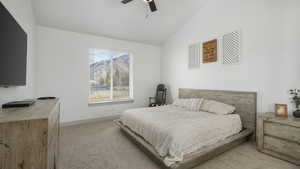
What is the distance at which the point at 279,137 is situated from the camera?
Answer: 2146 mm

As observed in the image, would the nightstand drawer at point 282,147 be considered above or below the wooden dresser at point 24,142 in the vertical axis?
below

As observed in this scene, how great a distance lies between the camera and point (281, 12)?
247cm

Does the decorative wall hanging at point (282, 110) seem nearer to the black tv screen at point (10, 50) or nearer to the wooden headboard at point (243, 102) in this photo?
the wooden headboard at point (243, 102)

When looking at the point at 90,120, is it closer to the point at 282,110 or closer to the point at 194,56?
the point at 194,56

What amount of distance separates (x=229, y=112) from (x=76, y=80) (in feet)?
13.4

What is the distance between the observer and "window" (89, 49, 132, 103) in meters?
4.32

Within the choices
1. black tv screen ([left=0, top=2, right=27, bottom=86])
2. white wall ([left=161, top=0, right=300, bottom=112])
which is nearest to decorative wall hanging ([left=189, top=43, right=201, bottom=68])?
white wall ([left=161, top=0, right=300, bottom=112])

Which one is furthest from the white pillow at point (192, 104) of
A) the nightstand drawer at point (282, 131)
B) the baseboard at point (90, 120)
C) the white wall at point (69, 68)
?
the baseboard at point (90, 120)

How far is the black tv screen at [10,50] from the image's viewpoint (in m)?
1.18

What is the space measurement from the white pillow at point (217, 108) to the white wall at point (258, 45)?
56 cm

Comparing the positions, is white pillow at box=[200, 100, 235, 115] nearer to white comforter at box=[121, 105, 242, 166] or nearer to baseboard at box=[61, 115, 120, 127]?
white comforter at box=[121, 105, 242, 166]

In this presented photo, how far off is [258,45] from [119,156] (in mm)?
3514

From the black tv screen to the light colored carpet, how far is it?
1447 millimetres

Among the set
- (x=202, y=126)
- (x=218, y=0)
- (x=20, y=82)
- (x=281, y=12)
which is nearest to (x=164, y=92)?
(x=202, y=126)
